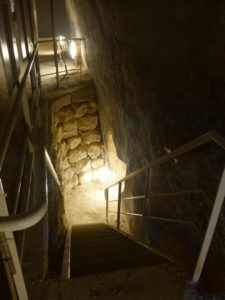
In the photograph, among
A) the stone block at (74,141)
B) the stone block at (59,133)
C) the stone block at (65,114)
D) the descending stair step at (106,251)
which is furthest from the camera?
the stone block at (74,141)

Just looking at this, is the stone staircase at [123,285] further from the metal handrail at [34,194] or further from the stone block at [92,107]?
the stone block at [92,107]

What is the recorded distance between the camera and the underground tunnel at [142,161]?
1.76m

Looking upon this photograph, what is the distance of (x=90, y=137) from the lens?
7.48 meters

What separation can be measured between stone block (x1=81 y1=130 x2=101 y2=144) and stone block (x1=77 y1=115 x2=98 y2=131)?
15cm

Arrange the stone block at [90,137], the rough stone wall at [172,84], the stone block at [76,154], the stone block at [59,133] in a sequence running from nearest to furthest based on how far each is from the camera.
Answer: the rough stone wall at [172,84] < the stone block at [59,133] < the stone block at [76,154] < the stone block at [90,137]

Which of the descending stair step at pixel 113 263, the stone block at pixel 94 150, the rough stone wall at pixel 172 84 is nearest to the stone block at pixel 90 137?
the stone block at pixel 94 150

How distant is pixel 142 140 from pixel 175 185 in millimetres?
1152

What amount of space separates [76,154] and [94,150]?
0.54 m

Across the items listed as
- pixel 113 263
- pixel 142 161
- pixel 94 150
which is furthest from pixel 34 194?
pixel 94 150

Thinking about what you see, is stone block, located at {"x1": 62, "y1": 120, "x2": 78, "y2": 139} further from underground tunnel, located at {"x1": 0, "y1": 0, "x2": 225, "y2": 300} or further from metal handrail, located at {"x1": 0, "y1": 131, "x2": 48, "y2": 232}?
metal handrail, located at {"x1": 0, "y1": 131, "x2": 48, "y2": 232}

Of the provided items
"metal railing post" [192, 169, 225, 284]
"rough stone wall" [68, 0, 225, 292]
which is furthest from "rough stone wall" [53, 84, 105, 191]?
"metal railing post" [192, 169, 225, 284]

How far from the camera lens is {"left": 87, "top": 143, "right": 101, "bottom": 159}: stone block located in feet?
24.9

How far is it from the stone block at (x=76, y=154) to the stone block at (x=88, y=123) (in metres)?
0.55

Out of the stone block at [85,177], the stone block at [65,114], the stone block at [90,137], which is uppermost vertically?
the stone block at [65,114]
